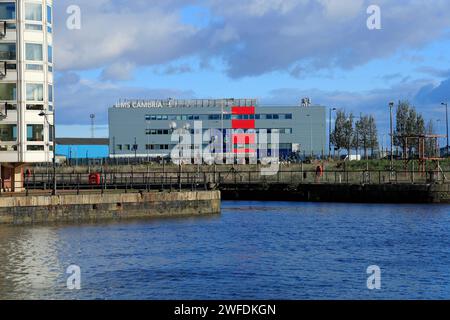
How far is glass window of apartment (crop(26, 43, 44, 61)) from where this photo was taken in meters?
65.6

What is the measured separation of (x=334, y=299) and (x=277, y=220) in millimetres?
35253

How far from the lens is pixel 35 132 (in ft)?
217

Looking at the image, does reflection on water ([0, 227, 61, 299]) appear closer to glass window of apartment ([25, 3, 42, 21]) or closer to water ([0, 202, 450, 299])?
water ([0, 202, 450, 299])

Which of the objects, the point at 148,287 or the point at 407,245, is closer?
the point at 148,287

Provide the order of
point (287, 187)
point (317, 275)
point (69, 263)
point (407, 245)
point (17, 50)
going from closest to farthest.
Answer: point (317, 275), point (69, 263), point (407, 245), point (17, 50), point (287, 187)

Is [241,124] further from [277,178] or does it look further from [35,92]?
[35,92]

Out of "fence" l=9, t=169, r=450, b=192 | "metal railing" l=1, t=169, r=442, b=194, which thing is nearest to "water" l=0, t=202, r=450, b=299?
"metal railing" l=1, t=169, r=442, b=194

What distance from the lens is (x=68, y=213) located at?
60.2 metres

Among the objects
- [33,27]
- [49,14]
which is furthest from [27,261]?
[49,14]

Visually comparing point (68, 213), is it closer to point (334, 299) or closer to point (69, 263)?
point (69, 263)

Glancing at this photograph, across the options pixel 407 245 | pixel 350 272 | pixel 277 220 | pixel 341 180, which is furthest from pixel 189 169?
pixel 350 272

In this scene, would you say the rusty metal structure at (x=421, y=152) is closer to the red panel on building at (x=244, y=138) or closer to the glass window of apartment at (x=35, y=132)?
the red panel on building at (x=244, y=138)

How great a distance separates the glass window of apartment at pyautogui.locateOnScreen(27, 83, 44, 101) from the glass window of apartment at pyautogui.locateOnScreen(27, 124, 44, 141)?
2078 mm

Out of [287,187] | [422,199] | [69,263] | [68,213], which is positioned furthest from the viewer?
[287,187]
